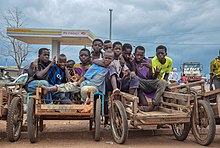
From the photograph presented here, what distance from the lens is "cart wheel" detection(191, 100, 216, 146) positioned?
4625 millimetres

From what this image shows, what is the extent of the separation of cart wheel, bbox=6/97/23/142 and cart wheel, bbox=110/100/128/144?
1.72 meters

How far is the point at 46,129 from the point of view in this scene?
690 cm

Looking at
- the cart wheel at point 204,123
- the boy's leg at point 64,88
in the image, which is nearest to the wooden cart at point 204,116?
the cart wheel at point 204,123

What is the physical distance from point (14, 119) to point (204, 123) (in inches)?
131

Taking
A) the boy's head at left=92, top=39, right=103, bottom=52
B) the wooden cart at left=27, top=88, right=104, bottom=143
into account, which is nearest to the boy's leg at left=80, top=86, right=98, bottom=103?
the wooden cart at left=27, top=88, right=104, bottom=143

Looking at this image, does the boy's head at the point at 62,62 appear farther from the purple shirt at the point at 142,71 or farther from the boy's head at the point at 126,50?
the purple shirt at the point at 142,71

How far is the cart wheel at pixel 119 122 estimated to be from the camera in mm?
4645

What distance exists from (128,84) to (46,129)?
2.46 m

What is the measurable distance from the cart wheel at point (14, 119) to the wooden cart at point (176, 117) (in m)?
1.72

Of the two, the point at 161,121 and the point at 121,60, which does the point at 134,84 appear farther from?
the point at 161,121

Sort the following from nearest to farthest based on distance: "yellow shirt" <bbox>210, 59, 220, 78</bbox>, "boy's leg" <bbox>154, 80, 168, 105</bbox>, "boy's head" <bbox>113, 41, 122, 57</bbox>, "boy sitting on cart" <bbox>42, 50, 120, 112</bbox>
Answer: "boy sitting on cart" <bbox>42, 50, 120, 112</bbox> < "boy's leg" <bbox>154, 80, 168, 105</bbox> < "boy's head" <bbox>113, 41, 122, 57</bbox> < "yellow shirt" <bbox>210, 59, 220, 78</bbox>

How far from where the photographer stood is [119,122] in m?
5.05

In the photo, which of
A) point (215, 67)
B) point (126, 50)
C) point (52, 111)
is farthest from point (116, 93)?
point (215, 67)

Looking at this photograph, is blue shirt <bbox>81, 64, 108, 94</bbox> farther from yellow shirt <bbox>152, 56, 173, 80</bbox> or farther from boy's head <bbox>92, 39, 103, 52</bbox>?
yellow shirt <bbox>152, 56, 173, 80</bbox>
